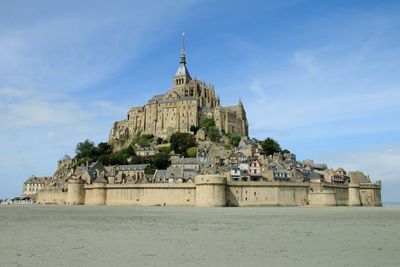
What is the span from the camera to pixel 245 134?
109688mm

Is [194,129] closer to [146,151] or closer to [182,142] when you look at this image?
[182,142]

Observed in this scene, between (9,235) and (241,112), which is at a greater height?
(241,112)

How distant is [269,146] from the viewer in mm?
90188

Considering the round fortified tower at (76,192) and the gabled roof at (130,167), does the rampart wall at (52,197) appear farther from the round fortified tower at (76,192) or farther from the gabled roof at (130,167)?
the gabled roof at (130,167)

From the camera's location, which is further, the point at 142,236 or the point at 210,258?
the point at 142,236

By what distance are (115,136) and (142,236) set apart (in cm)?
9758

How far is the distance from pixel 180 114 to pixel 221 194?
51.6 m

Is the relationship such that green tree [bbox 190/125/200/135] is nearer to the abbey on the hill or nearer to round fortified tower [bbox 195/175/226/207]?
the abbey on the hill

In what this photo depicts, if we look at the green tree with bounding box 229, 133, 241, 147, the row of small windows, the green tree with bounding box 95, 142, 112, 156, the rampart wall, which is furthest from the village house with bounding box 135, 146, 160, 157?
the row of small windows

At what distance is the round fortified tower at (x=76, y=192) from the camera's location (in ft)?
215

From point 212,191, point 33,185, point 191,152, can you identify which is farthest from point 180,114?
point 212,191

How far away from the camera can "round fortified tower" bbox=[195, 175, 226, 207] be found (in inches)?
2101

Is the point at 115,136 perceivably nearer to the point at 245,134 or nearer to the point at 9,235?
the point at 245,134

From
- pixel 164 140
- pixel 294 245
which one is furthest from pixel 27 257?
pixel 164 140
